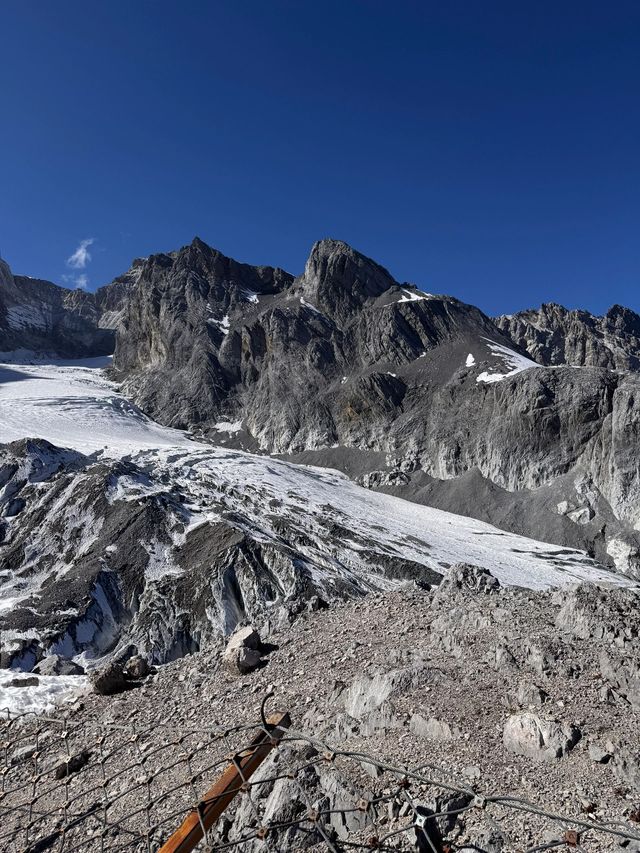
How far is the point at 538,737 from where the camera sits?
254 inches

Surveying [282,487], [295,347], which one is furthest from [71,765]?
[295,347]

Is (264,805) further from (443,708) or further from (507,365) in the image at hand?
(507,365)

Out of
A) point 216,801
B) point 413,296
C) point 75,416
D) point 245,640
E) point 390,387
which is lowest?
point 75,416

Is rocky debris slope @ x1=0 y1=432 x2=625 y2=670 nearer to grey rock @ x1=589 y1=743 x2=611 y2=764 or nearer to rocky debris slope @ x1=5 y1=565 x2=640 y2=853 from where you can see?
rocky debris slope @ x1=5 y1=565 x2=640 y2=853

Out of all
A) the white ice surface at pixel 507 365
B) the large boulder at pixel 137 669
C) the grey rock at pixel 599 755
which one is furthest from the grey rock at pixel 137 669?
the white ice surface at pixel 507 365

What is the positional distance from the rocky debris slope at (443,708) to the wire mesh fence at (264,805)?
0.03 m

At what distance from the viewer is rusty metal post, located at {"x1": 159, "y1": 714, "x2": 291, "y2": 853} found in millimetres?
4633

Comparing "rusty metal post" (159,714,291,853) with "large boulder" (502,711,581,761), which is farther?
"large boulder" (502,711,581,761)

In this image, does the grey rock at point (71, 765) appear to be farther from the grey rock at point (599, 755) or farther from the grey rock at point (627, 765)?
the grey rock at point (627, 765)

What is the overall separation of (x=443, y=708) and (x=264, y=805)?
8.70 feet

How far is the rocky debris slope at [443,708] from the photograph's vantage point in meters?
5.76

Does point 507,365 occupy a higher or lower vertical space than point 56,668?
higher

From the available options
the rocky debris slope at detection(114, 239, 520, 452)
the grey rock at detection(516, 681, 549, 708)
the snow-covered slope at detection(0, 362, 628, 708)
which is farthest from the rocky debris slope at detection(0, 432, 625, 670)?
the rocky debris slope at detection(114, 239, 520, 452)

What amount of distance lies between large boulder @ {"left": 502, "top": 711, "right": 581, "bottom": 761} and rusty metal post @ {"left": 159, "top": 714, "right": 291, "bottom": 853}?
9.43 feet
